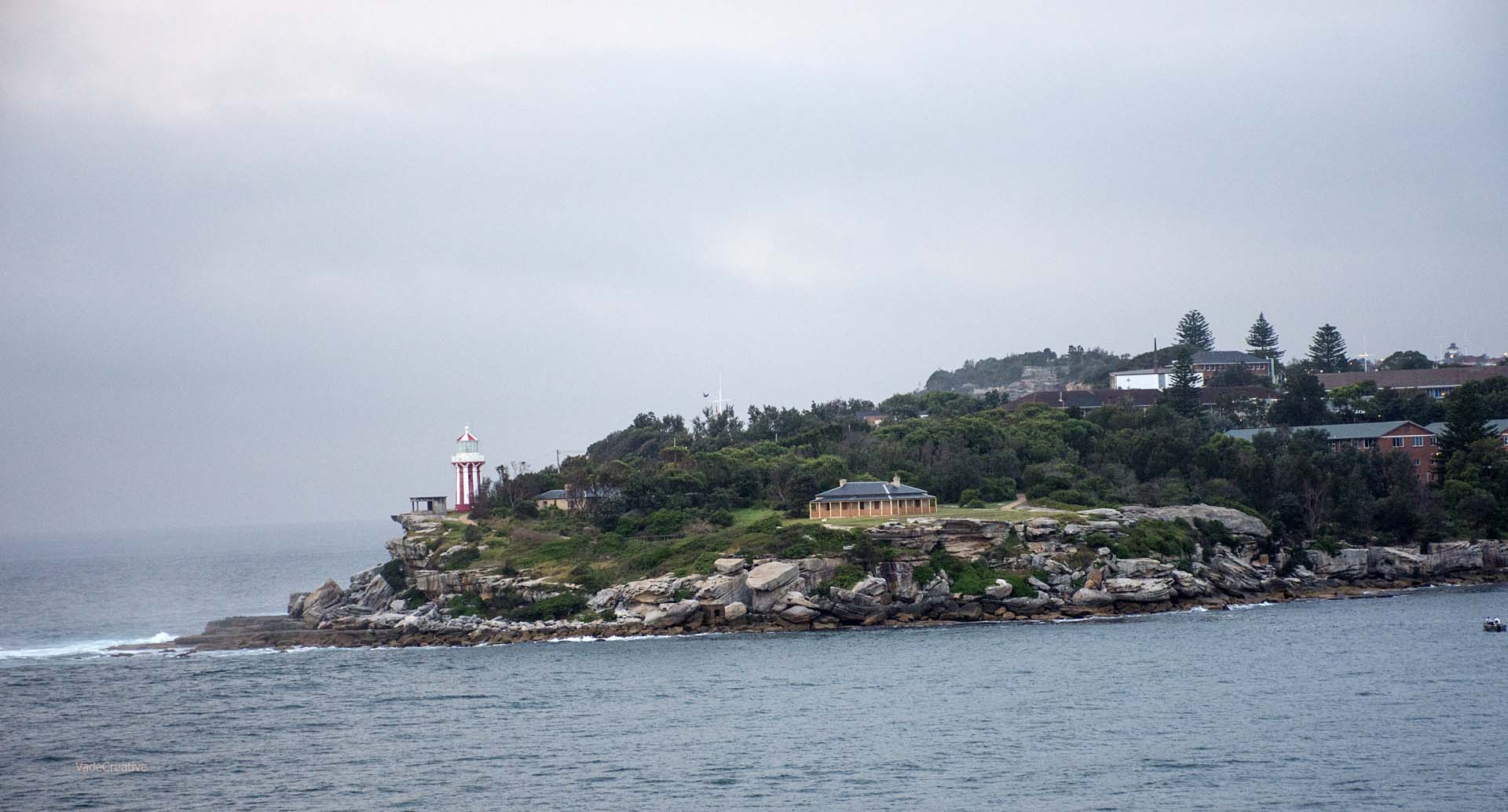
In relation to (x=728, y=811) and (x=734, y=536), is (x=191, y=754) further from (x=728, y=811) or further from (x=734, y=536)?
(x=734, y=536)

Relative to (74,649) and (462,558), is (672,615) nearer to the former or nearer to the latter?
(462,558)

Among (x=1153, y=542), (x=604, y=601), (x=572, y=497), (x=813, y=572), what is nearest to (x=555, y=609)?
(x=604, y=601)

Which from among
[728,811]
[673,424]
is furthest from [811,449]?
[728,811]

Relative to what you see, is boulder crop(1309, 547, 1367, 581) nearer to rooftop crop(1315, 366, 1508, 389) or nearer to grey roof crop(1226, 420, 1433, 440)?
grey roof crop(1226, 420, 1433, 440)

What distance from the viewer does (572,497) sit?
230 ft

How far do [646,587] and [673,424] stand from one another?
43152 mm

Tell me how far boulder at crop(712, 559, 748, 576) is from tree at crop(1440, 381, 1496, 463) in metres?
44.7

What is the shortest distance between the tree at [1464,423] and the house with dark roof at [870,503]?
111 feet

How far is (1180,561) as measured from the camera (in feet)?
184

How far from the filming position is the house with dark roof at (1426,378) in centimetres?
10006

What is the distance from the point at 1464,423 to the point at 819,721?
5562 centimetres

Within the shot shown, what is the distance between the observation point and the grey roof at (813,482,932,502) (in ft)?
197

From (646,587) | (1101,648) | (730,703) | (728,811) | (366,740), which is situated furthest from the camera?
(646,587)

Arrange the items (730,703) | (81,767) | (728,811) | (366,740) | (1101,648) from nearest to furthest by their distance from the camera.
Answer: (728,811) < (81,767) < (366,740) < (730,703) < (1101,648)
